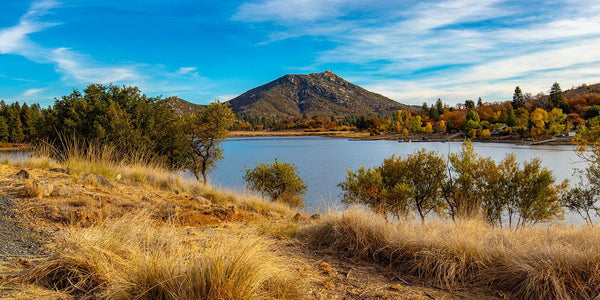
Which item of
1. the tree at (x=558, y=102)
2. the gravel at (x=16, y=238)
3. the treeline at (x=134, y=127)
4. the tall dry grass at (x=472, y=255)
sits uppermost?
the tree at (x=558, y=102)

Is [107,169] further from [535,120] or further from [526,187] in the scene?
[535,120]

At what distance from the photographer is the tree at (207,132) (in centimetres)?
2075

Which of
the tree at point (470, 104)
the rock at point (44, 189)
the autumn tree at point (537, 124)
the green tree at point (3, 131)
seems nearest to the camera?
the rock at point (44, 189)

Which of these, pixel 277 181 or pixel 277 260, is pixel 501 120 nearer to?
pixel 277 181

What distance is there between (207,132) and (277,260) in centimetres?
1872

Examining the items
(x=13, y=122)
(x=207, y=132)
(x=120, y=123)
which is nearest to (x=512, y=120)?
(x=207, y=132)

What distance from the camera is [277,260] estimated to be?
3.51 meters

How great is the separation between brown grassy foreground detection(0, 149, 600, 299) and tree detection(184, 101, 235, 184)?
1464 centimetres

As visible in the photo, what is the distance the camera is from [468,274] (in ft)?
12.7

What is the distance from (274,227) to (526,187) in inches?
759

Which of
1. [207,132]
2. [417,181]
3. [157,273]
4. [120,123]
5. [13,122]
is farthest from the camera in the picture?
[13,122]

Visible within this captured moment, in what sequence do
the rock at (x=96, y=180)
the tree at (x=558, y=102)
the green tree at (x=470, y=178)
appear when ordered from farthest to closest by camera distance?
the tree at (x=558, y=102) < the green tree at (x=470, y=178) < the rock at (x=96, y=180)

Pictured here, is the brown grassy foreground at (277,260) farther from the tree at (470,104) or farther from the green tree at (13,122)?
the tree at (470,104)

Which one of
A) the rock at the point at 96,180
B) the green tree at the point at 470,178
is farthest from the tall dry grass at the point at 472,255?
the green tree at the point at 470,178
